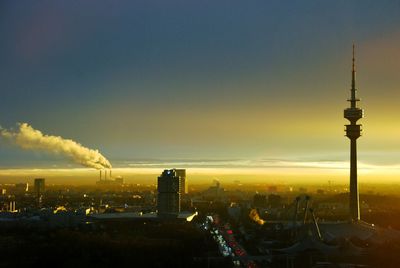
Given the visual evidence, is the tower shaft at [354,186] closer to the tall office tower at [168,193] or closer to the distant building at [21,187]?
the tall office tower at [168,193]

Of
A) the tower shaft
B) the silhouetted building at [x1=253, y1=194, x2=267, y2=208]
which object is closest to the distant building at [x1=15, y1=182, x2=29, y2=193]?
the silhouetted building at [x1=253, y1=194, x2=267, y2=208]

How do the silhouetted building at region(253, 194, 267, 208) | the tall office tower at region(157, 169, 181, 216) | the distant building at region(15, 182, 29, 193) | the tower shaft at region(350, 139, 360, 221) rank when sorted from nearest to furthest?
the tower shaft at region(350, 139, 360, 221)
the tall office tower at region(157, 169, 181, 216)
the silhouetted building at region(253, 194, 267, 208)
the distant building at region(15, 182, 29, 193)

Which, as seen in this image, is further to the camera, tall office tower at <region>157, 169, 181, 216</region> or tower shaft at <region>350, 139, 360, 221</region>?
tall office tower at <region>157, 169, 181, 216</region>

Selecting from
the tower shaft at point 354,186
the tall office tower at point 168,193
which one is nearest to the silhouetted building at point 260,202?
the tall office tower at point 168,193

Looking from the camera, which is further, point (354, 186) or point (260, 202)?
point (260, 202)

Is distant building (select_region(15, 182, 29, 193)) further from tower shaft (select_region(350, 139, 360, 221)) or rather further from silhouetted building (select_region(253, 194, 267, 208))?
tower shaft (select_region(350, 139, 360, 221))

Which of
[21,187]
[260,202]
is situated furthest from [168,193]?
[21,187]

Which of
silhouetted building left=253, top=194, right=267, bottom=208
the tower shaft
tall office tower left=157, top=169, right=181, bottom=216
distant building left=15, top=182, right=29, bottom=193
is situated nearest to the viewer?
the tower shaft

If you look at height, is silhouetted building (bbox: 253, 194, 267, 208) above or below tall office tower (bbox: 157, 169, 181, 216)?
below

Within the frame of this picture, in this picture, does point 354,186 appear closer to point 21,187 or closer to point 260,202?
point 260,202
